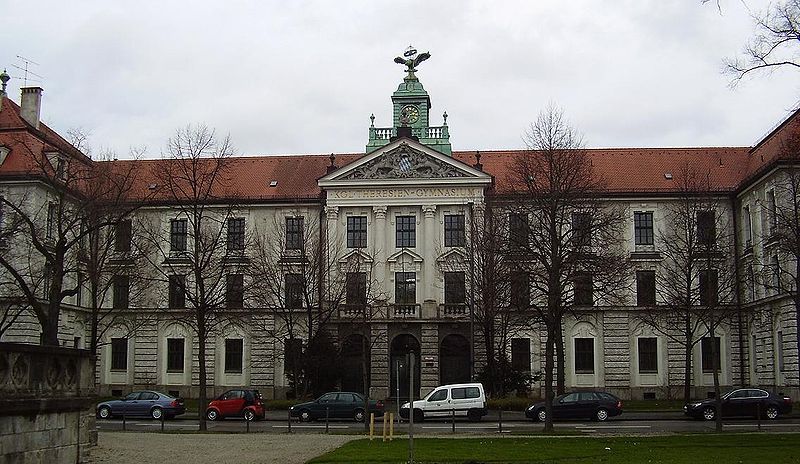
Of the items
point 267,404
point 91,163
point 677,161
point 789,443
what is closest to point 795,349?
point 677,161

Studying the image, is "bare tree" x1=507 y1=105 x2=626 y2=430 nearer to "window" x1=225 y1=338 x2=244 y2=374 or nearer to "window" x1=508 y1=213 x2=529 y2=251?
"window" x1=508 y1=213 x2=529 y2=251

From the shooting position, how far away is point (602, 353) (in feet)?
191

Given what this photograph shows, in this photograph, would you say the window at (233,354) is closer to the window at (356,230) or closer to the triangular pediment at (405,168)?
the window at (356,230)

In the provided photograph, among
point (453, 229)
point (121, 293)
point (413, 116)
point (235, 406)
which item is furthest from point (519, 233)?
point (121, 293)

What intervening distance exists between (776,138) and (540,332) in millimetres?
18388

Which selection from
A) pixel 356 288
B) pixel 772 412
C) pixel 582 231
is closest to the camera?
pixel 582 231

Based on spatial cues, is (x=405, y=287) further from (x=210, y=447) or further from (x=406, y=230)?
(x=210, y=447)

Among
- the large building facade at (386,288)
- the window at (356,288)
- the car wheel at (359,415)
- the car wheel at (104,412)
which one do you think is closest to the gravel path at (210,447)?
the car wheel at (359,415)

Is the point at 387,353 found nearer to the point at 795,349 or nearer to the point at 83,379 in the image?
the point at 795,349

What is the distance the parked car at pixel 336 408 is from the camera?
43750mm

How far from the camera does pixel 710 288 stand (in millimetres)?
43438

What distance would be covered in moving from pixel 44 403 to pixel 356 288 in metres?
38.2

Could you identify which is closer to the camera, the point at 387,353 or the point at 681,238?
the point at 681,238

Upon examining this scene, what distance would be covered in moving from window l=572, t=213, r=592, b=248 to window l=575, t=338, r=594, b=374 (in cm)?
2194
